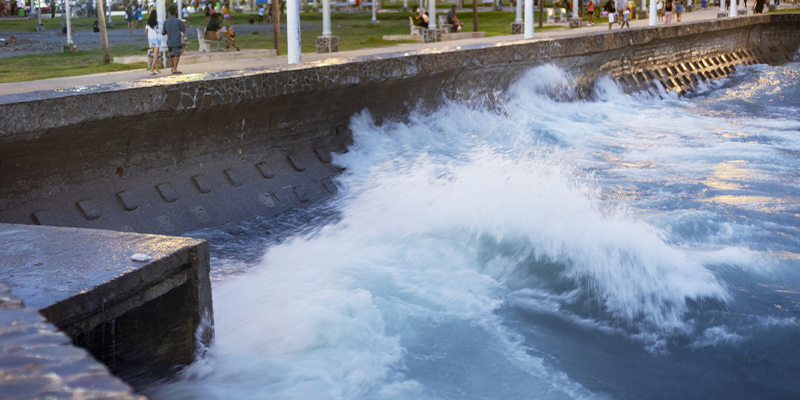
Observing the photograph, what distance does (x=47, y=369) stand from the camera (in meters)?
2.45

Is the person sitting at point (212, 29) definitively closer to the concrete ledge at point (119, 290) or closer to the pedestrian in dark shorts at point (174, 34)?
the pedestrian in dark shorts at point (174, 34)

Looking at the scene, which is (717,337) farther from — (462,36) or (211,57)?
(462,36)

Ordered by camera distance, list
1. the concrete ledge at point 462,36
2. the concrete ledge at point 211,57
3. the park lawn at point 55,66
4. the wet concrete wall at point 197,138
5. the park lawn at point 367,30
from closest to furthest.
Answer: the wet concrete wall at point 197,138 → the park lawn at point 55,66 → the concrete ledge at point 211,57 → the park lawn at point 367,30 → the concrete ledge at point 462,36

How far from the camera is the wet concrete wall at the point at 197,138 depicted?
20.3ft

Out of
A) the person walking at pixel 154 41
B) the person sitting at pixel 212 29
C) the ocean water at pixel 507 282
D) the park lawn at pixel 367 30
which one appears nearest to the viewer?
the ocean water at pixel 507 282

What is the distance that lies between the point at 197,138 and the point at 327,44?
15.1 metres

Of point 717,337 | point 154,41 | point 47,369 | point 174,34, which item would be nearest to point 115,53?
point 154,41

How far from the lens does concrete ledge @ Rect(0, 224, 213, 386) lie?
3451 mm

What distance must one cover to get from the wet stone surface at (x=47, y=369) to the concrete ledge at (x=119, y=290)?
472 millimetres

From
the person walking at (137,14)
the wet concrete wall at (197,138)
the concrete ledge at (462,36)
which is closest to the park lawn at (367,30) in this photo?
the concrete ledge at (462,36)

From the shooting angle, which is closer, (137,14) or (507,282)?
(507,282)

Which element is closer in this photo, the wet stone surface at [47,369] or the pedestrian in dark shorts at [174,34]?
the wet stone surface at [47,369]

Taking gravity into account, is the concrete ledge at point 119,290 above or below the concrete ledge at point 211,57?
below

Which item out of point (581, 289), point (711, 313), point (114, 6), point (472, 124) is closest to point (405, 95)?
point (472, 124)
